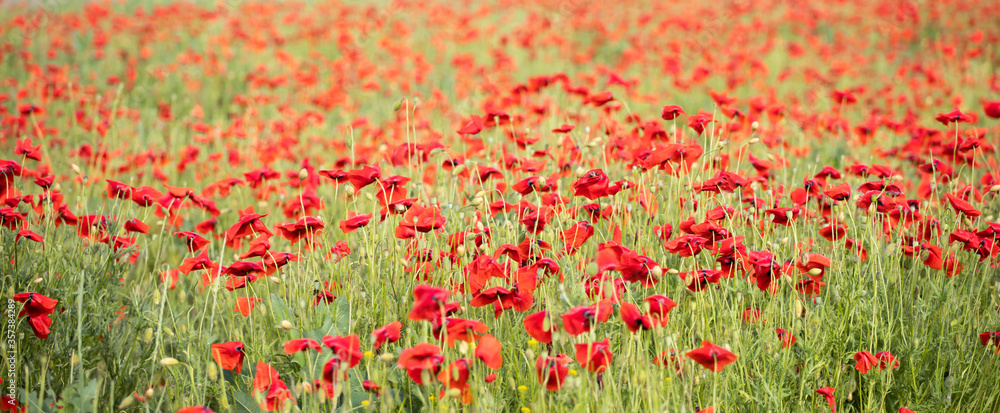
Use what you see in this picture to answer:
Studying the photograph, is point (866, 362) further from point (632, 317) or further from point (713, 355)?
point (632, 317)

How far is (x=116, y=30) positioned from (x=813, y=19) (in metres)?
8.42

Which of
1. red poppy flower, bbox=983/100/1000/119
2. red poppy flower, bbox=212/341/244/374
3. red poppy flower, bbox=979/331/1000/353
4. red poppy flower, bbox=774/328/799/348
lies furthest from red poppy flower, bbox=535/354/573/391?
red poppy flower, bbox=983/100/1000/119

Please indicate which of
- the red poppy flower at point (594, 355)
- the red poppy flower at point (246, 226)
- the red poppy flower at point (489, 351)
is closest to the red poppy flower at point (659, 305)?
the red poppy flower at point (594, 355)

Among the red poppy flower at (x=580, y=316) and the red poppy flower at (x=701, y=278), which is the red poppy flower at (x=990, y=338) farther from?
the red poppy flower at (x=580, y=316)

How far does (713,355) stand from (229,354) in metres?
1.12

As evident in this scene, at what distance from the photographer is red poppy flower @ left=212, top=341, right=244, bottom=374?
153cm

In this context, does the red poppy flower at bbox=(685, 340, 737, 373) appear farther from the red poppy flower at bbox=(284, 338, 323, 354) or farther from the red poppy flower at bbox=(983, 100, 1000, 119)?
the red poppy flower at bbox=(983, 100, 1000, 119)

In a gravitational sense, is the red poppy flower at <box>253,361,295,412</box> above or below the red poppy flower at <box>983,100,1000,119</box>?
below

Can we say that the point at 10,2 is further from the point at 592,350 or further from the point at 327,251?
the point at 592,350

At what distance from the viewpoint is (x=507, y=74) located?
604 cm

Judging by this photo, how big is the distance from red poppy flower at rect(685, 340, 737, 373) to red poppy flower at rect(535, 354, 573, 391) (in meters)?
0.27

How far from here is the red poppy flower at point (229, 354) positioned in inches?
60.3

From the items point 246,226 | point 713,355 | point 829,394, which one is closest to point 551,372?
point 713,355

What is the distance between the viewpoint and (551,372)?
1.37 meters
